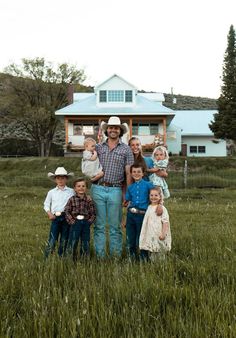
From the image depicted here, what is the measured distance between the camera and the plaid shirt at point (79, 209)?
6824mm

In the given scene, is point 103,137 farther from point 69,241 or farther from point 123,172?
point 69,241

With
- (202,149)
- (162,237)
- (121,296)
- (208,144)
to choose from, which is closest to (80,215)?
(162,237)

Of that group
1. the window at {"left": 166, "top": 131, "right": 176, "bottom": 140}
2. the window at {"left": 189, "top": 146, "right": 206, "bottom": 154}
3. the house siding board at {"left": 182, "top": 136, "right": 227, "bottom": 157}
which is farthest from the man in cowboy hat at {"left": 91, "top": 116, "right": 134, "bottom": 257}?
the window at {"left": 189, "top": 146, "right": 206, "bottom": 154}

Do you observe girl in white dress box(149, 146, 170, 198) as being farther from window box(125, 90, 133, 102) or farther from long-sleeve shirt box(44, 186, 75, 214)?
window box(125, 90, 133, 102)

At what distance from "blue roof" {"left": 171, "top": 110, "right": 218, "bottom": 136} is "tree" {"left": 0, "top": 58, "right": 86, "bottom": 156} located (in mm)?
11354

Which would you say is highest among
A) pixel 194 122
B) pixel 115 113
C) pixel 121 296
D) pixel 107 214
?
pixel 194 122

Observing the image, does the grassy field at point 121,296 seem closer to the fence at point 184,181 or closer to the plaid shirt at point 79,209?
the plaid shirt at point 79,209

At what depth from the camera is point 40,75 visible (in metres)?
46.2

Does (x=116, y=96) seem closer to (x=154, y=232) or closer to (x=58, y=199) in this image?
(x=58, y=199)

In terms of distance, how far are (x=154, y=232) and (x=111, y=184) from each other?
104 centimetres

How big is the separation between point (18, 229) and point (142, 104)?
3101cm

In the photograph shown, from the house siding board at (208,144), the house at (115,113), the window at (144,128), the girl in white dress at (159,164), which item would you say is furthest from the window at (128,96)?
the girl in white dress at (159,164)

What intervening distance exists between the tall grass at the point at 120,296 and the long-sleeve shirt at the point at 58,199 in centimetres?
67

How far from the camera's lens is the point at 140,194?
261 inches
